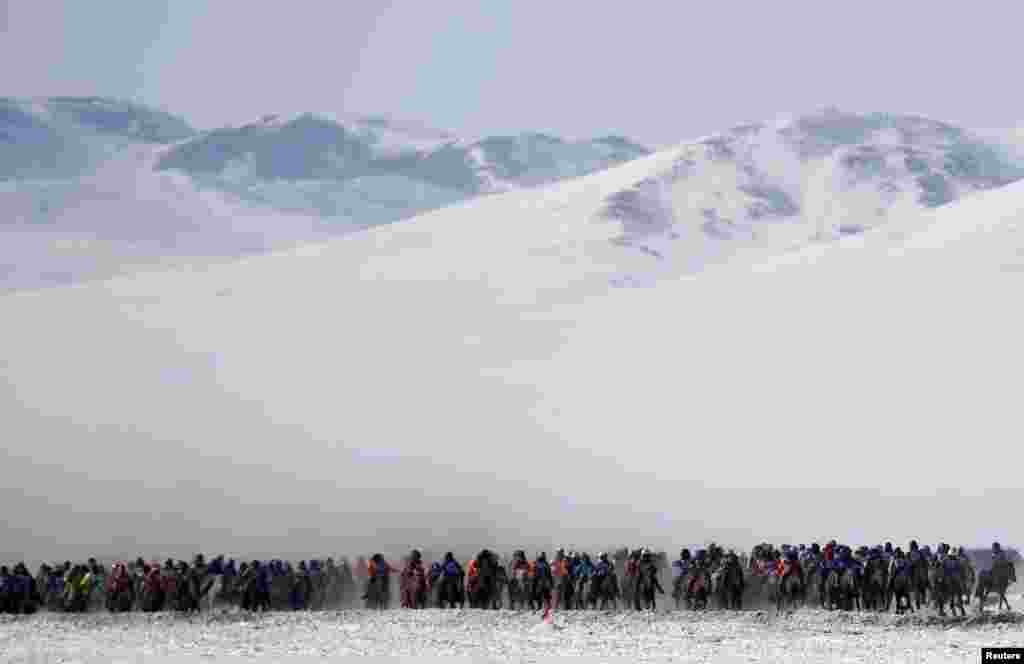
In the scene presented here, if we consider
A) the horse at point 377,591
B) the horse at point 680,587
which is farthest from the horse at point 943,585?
the horse at point 377,591

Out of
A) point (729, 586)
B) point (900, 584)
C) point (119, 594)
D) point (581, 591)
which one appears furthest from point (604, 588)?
point (119, 594)

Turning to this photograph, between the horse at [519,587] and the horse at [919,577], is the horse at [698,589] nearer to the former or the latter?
the horse at [519,587]

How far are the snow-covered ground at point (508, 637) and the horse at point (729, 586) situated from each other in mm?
1077

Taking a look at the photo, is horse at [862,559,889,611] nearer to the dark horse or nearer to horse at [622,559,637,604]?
horse at [622,559,637,604]

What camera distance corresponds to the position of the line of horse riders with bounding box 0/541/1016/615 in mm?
37781

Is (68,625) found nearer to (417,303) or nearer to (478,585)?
(478,585)

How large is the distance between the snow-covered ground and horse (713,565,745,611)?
1.08 meters

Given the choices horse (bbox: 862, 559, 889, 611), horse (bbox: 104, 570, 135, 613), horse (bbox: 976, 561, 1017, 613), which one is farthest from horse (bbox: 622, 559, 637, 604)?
horse (bbox: 104, 570, 135, 613)

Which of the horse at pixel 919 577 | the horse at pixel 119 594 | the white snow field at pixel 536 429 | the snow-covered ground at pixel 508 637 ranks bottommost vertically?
the snow-covered ground at pixel 508 637

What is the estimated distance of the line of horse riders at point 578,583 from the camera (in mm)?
37781

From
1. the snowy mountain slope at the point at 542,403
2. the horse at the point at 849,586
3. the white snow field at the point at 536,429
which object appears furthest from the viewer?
the snowy mountain slope at the point at 542,403

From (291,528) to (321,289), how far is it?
78.4 metres

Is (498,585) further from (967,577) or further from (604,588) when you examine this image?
(967,577)

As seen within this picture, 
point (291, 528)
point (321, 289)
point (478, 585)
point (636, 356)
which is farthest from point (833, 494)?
point (321, 289)
